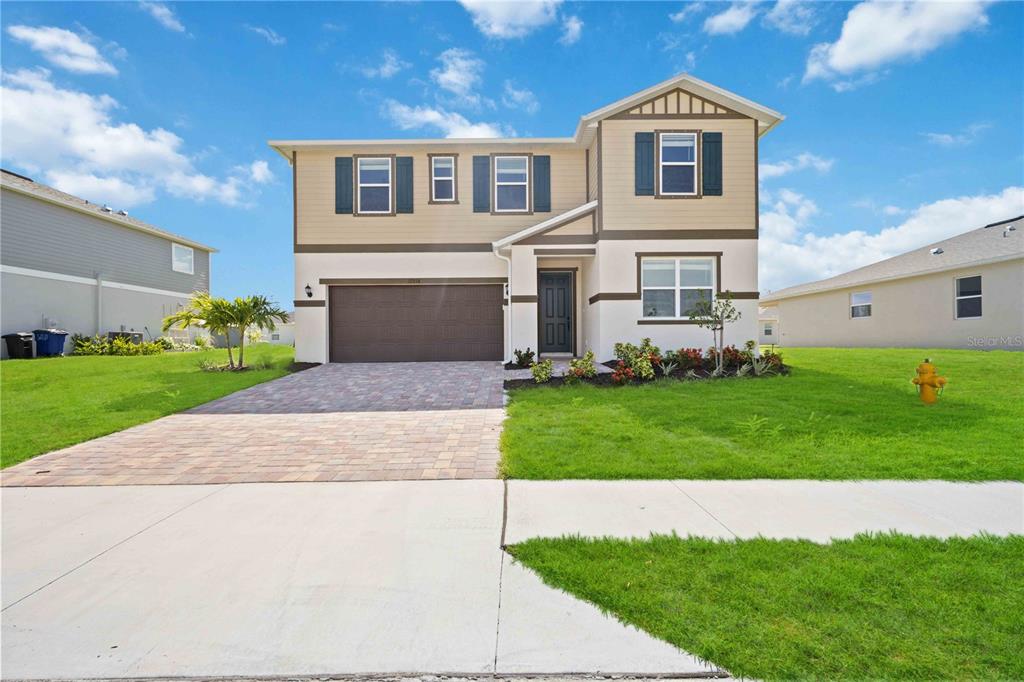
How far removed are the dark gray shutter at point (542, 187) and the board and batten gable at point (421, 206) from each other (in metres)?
0.22

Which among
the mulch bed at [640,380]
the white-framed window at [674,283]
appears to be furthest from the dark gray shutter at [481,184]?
the mulch bed at [640,380]

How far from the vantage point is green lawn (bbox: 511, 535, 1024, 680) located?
1937mm

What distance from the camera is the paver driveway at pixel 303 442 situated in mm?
4613

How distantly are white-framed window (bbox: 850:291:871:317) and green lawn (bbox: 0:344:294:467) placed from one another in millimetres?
23531

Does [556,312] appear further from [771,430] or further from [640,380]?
[771,430]

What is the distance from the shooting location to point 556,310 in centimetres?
1400

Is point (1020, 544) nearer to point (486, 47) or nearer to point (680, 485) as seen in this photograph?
point (680, 485)

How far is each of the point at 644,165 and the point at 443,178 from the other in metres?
5.94

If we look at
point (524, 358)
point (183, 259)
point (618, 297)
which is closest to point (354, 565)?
point (524, 358)

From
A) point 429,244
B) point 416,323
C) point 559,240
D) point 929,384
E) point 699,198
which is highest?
point 699,198

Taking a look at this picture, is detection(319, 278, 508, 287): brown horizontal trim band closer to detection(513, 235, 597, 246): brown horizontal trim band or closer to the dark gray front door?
the dark gray front door

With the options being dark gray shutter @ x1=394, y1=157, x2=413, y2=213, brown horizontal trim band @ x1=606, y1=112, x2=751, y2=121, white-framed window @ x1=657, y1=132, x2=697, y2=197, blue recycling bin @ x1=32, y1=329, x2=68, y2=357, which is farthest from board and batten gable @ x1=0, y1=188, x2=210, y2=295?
white-framed window @ x1=657, y1=132, x2=697, y2=197

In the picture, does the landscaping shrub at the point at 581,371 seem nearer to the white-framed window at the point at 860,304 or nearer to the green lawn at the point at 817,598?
the green lawn at the point at 817,598

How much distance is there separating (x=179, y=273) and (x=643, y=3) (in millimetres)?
25392
